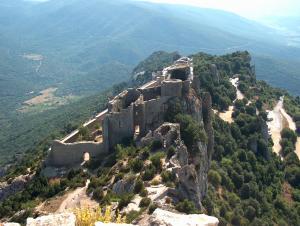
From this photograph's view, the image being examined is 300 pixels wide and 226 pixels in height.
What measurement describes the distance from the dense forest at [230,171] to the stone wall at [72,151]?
4.19ft

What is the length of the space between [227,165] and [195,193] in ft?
68.5

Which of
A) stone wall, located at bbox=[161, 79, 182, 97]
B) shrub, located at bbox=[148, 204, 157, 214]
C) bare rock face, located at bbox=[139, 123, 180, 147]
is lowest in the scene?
shrub, located at bbox=[148, 204, 157, 214]

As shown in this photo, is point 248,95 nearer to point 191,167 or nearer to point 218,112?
point 218,112

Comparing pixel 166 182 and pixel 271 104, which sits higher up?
pixel 166 182

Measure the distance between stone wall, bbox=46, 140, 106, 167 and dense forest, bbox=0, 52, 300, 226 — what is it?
4.19 ft

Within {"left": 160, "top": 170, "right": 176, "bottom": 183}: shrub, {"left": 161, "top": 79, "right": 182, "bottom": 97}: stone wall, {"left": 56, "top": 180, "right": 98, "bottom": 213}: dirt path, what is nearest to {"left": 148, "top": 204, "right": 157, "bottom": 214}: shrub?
{"left": 160, "top": 170, "right": 176, "bottom": 183}: shrub

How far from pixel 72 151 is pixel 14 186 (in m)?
6.75

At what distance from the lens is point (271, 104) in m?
90.1

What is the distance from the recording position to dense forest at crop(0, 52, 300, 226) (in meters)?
35.4

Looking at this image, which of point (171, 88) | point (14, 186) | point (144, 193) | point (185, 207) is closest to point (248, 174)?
point (171, 88)

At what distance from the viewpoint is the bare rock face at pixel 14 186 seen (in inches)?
1678

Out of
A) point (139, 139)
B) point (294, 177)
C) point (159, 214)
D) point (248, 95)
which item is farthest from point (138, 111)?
point (248, 95)

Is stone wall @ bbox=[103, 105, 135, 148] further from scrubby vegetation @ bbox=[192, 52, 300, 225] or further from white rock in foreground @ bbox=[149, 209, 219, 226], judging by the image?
white rock in foreground @ bbox=[149, 209, 219, 226]

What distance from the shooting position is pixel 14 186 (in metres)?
43.1
